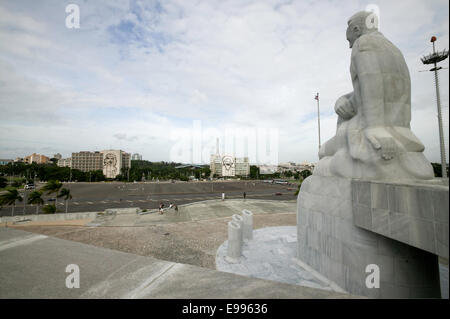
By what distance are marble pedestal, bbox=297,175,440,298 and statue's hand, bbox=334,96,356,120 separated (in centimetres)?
254

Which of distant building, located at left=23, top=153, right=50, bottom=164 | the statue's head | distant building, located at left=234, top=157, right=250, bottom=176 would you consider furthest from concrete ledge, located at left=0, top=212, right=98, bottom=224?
distant building, located at left=23, top=153, right=50, bottom=164

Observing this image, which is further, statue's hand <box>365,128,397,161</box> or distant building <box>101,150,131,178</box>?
distant building <box>101,150,131,178</box>

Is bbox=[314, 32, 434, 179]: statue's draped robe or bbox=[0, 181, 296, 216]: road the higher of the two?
bbox=[314, 32, 434, 179]: statue's draped robe

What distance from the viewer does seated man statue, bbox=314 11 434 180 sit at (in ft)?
21.2

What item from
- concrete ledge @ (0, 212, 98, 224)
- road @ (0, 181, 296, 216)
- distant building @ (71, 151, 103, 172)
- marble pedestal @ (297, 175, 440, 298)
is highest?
distant building @ (71, 151, 103, 172)

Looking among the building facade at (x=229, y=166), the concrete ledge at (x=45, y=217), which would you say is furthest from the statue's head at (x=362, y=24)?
the building facade at (x=229, y=166)

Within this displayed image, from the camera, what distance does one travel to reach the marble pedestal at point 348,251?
593 cm

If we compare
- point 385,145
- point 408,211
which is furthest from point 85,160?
point 408,211

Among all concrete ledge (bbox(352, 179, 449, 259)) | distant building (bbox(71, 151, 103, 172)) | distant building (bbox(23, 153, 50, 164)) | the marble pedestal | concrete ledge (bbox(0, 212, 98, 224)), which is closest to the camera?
concrete ledge (bbox(352, 179, 449, 259))

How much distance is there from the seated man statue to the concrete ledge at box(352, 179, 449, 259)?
1027 mm

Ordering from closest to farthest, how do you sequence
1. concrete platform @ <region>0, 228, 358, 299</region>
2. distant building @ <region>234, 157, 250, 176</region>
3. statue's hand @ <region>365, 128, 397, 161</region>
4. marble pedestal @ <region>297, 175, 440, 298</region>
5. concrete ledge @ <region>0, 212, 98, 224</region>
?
concrete platform @ <region>0, 228, 358, 299</region>, marble pedestal @ <region>297, 175, 440, 298</region>, statue's hand @ <region>365, 128, 397, 161</region>, concrete ledge @ <region>0, 212, 98, 224</region>, distant building @ <region>234, 157, 250, 176</region>

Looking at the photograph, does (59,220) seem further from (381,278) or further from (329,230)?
(381,278)

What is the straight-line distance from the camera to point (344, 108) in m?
8.16

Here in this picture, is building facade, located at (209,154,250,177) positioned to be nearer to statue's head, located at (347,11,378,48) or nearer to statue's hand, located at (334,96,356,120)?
statue's hand, located at (334,96,356,120)
